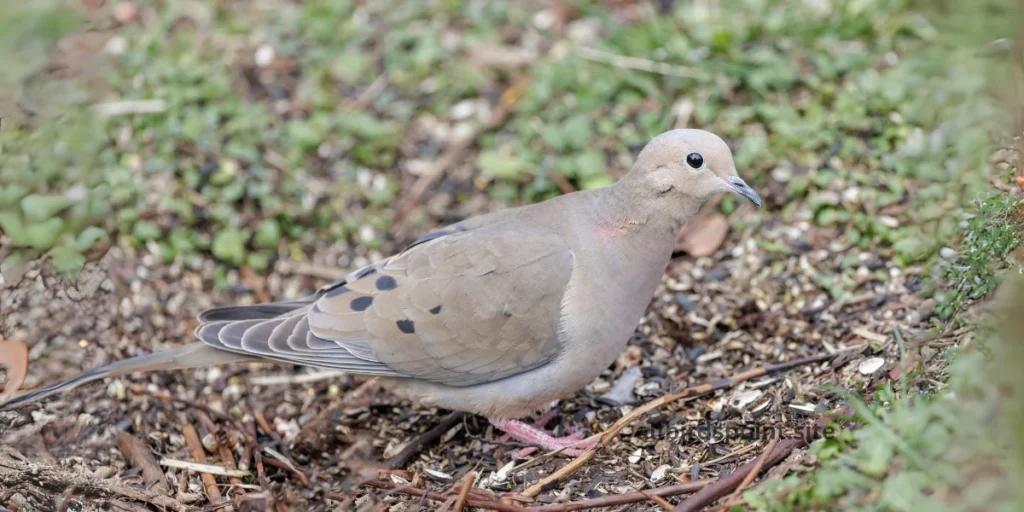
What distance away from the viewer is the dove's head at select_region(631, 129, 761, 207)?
3.74 m

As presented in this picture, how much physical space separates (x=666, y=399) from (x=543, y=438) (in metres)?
0.55

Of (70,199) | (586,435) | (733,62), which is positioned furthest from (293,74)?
(586,435)

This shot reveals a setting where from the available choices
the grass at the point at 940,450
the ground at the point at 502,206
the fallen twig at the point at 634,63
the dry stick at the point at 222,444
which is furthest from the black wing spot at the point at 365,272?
the fallen twig at the point at 634,63

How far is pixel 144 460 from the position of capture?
161 inches

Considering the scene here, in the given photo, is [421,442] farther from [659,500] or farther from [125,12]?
[125,12]

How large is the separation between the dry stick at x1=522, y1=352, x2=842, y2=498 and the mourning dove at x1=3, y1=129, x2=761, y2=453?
0.42 ft

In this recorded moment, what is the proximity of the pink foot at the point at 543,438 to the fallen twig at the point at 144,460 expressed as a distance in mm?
1405

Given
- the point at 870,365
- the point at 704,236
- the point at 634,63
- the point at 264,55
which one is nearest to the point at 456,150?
the point at 634,63

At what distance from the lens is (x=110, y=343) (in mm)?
4637

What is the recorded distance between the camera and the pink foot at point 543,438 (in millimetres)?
3984

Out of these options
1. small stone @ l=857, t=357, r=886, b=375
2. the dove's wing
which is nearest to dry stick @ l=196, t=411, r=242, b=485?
the dove's wing

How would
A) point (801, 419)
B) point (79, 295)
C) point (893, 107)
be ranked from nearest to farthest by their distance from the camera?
point (801, 419) < point (79, 295) < point (893, 107)

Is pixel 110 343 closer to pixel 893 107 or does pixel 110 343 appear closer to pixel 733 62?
pixel 733 62

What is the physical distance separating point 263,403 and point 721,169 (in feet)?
8.16
